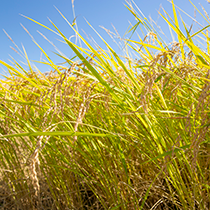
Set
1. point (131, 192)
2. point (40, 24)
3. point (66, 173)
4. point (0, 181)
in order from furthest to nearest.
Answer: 1. point (0, 181)
2. point (66, 173)
3. point (131, 192)
4. point (40, 24)

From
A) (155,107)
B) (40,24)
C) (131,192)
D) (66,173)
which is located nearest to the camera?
(40,24)

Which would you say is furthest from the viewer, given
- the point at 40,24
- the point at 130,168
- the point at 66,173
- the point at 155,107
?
the point at 66,173

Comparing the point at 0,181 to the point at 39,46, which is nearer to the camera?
the point at 39,46

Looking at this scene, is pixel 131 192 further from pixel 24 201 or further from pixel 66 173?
pixel 24 201

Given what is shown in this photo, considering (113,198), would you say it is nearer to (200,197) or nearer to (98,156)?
(98,156)

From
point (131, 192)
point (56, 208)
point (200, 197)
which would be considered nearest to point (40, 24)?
point (131, 192)

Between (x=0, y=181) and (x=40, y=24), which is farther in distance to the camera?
(x=0, y=181)

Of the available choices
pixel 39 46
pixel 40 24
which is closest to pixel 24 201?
pixel 39 46

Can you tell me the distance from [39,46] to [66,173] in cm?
77

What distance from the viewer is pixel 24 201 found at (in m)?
1.27

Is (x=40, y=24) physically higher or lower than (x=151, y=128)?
higher

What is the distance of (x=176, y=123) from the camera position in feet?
2.81

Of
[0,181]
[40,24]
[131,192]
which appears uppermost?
[40,24]

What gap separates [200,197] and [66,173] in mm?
747
